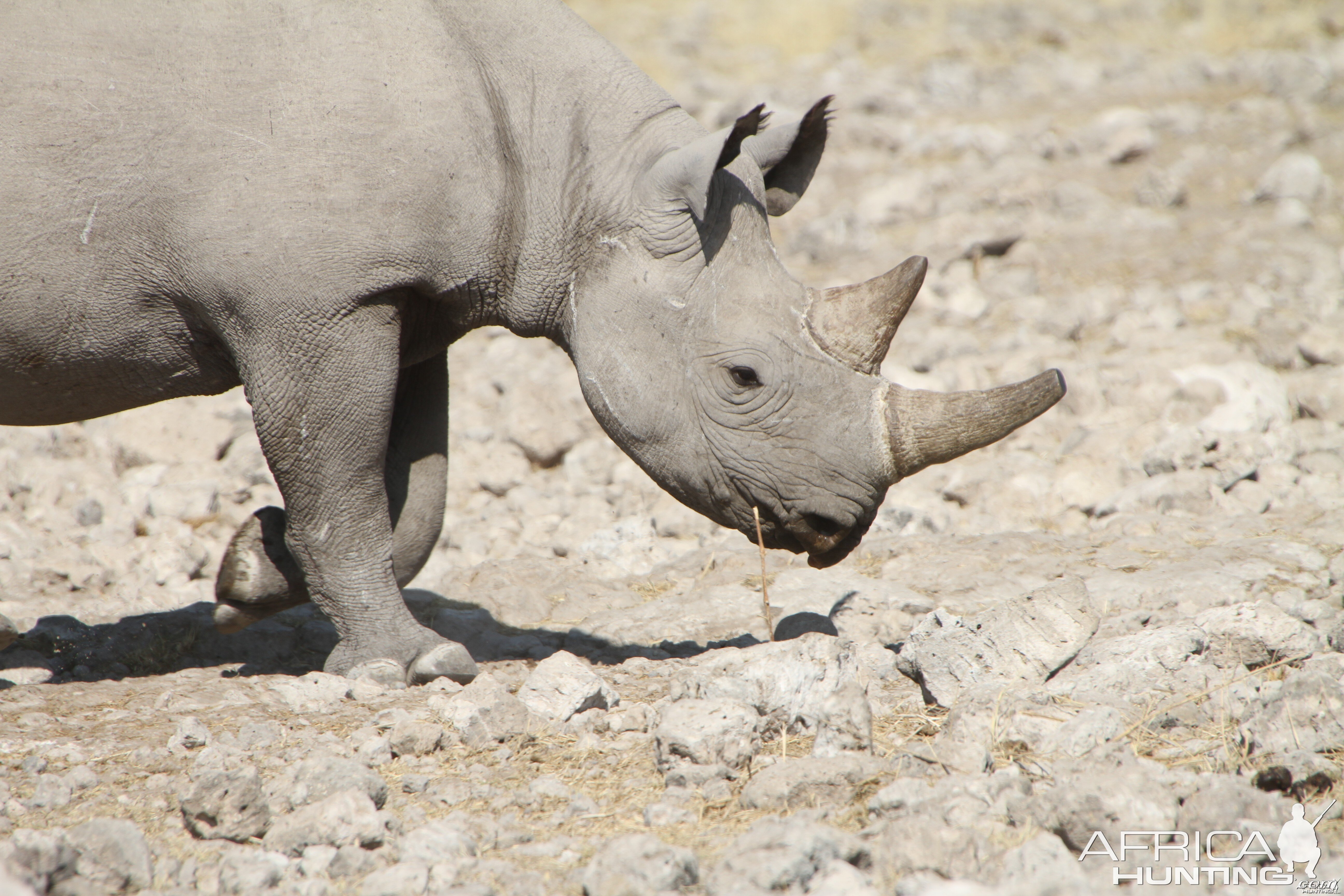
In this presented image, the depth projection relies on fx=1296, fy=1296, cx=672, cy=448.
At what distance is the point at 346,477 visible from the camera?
455 cm

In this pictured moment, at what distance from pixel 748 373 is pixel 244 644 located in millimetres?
2513

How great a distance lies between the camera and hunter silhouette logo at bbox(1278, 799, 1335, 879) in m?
2.91

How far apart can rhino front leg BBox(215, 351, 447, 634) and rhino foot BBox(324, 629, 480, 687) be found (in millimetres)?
379

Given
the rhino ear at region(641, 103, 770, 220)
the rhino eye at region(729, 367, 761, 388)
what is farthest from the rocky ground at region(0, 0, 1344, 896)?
the rhino ear at region(641, 103, 770, 220)

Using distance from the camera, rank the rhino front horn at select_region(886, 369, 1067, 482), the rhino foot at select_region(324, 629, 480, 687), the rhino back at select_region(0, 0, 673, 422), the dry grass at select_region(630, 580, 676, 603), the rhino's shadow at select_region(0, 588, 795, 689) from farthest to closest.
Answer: the dry grass at select_region(630, 580, 676, 603) < the rhino's shadow at select_region(0, 588, 795, 689) < the rhino foot at select_region(324, 629, 480, 687) < the rhino front horn at select_region(886, 369, 1067, 482) < the rhino back at select_region(0, 0, 673, 422)

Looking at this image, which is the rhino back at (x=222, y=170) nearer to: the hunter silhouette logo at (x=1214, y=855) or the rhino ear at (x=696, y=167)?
the rhino ear at (x=696, y=167)

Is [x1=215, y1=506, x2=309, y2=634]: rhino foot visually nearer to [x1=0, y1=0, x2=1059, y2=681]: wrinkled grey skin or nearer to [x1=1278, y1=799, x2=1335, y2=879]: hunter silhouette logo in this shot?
[x1=0, y1=0, x2=1059, y2=681]: wrinkled grey skin

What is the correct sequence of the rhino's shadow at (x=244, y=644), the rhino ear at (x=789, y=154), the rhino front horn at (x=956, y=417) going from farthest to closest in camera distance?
the rhino's shadow at (x=244, y=644), the rhino ear at (x=789, y=154), the rhino front horn at (x=956, y=417)

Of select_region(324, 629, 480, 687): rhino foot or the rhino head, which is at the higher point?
the rhino head

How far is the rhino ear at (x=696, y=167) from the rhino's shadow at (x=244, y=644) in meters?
1.69

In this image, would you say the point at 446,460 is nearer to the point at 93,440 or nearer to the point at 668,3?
the point at 93,440

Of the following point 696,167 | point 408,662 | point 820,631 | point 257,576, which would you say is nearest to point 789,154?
point 696,167

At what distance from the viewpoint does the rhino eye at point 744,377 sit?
14.4 feet

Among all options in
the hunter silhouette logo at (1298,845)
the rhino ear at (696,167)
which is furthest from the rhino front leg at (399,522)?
the hunter silhouette logo at (1298,845)
